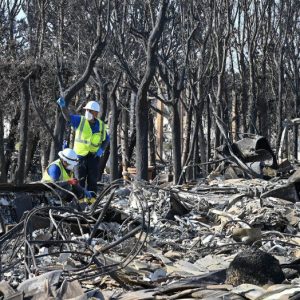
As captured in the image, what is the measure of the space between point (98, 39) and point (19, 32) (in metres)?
10.4

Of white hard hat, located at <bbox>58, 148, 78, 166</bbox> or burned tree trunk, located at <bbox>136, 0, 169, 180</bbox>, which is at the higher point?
burned tree trunk, located at <bbox>136, 0, 169, 180</bbox>

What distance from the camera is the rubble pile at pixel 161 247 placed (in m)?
6.05

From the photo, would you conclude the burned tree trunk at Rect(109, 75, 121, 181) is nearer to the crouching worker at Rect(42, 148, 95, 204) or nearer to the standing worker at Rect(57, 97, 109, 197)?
the standing worker at Rect(57, 97, 109, 197)

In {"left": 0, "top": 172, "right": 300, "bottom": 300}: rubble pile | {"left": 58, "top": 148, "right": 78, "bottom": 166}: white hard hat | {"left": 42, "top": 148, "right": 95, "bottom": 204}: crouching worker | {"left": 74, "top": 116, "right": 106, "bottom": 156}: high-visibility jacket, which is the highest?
{"left": 74, "top": 116, "right": 106, "bottom": 156}: high-visibility jacket

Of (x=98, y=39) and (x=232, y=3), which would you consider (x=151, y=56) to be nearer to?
(x=98, y=39)

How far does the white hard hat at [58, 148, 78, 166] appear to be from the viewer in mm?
11977

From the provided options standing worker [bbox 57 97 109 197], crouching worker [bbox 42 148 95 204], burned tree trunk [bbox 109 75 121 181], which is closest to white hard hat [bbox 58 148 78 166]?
crouching worker [bbox 42 148 95 204]

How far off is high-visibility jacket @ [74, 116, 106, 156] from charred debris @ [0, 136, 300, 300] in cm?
96

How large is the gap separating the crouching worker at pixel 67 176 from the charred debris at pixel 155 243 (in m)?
0.45

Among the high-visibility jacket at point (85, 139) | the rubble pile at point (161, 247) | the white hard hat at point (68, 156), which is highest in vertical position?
the high-visibility jacket at point (85, 139)

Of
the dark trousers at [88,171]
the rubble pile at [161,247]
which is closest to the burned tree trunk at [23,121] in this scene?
the dark trousers at [88,171]

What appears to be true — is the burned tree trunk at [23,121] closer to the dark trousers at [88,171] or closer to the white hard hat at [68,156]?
the dark trousers at [88,171]

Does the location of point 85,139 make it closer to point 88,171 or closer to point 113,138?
point 88,171

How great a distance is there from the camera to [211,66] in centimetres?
2219
